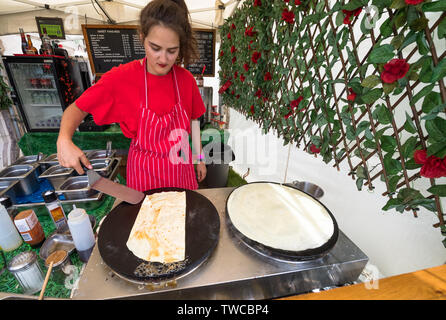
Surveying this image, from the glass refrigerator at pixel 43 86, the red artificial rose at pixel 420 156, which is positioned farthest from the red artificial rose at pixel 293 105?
the glass refrigerator at pixel 43 86

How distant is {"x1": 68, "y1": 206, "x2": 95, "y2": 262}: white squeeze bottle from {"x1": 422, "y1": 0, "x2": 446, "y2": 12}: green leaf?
5.02 ft

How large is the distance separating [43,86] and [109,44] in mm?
1182

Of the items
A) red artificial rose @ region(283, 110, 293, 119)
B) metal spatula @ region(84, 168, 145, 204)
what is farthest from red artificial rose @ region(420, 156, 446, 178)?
metal spatula @ region(84, 168, 145, 204)

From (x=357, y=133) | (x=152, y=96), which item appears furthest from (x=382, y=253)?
(x=152, y=96)

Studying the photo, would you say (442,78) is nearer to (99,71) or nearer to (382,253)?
(382,253)

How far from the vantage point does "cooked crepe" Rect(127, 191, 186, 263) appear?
71cm

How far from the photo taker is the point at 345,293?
54 cm

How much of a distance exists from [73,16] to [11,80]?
144 centimetres

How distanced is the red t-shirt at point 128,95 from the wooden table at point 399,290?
1286mm

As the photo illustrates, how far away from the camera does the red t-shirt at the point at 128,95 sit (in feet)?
3.92

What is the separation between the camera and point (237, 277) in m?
0.65

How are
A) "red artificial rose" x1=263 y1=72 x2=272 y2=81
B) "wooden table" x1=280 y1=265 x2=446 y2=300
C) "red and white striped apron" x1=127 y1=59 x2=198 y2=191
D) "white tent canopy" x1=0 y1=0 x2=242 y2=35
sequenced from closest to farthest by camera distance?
"wooden table" x1=280 y1=265 x2=446 y2=300
"red and white striped apron" x1=127 y1=59 x2=198 y2=191
"red artificial rose" x1=263 y1=72 x2=272 y2=81
"white tent canopy" x1=0 y1=0 x2=242 y2=35

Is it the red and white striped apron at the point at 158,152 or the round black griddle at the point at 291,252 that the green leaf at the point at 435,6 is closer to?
the round black griddle at the point at 291,252

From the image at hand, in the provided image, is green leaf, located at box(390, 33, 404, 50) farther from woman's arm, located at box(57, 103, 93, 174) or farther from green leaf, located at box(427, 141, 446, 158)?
woman's arm, located at box(57, 103, 93, 174)
